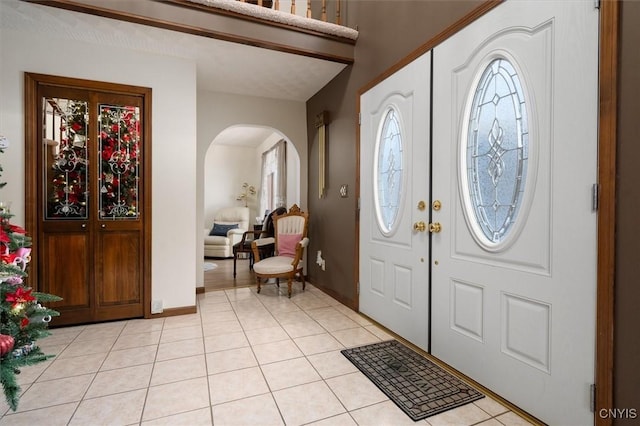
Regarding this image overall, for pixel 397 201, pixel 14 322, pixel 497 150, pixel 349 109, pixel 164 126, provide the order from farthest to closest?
pixel 349 109 < pixel 164 126 < pixel 397 201 < pixel 497 150 < pixel 14 322

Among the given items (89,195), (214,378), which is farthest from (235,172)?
(214,378)

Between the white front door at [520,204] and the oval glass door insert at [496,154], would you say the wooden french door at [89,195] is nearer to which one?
the white front door at [520,204]

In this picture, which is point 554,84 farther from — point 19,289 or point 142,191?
point 142,191

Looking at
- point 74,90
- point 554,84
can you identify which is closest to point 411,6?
point 554,84

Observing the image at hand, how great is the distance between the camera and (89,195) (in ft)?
10.1

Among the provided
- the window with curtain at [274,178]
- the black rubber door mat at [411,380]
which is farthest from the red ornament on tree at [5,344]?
the window with curtain at [274,178]

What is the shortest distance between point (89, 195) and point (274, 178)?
438 centimetres

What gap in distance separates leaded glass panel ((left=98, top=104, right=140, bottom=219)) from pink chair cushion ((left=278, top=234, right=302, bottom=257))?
1902 millimetres

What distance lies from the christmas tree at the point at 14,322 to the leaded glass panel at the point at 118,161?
1.51m

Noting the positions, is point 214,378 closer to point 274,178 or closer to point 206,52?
point 206,52

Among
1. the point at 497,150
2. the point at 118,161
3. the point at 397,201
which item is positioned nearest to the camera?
the point at 497,150

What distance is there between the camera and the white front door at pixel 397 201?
8.15ft

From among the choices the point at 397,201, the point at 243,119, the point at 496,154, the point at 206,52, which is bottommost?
the point at 397,201

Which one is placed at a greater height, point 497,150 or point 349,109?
point 349,109
